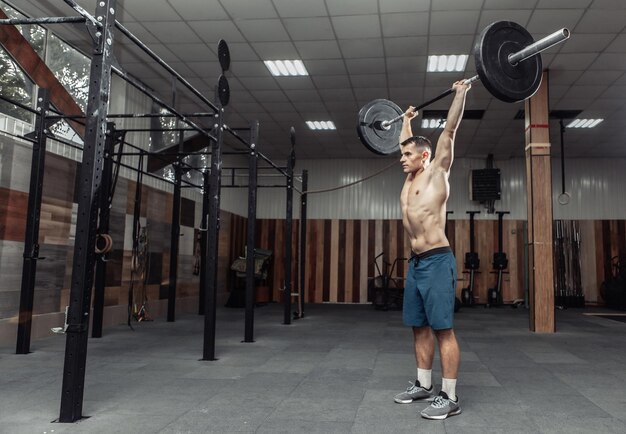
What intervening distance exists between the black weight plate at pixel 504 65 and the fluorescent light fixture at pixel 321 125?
6299 mm

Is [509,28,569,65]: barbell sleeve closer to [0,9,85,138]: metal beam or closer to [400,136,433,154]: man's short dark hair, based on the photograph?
[400,136,433,154]: man's short dark hair

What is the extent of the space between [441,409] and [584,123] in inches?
312

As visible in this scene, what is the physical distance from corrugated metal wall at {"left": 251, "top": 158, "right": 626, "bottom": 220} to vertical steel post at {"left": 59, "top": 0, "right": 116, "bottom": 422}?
7972mm

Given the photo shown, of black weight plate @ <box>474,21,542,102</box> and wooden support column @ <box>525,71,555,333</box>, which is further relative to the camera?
wooden support column @ <box>525,71,555,333</box>

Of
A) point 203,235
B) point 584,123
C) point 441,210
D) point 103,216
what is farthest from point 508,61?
point 584,123

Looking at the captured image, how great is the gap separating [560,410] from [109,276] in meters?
5.17

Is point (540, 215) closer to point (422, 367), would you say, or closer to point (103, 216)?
point (422, 367)

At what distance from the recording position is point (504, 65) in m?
2.55

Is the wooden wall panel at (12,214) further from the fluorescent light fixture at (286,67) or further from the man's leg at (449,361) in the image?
the man's leg at (449,361)

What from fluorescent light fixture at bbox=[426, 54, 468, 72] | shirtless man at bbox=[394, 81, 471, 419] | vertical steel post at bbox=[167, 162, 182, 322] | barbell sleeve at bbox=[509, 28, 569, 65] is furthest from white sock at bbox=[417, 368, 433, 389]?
vertical steel post at bbox=[167, 162, 182, 322]

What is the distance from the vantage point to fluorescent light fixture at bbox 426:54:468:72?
6.12m

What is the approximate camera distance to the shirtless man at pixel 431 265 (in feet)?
8.16

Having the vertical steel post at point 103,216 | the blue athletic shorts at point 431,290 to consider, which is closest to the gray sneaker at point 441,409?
the blue athletic shorts at point 431,290

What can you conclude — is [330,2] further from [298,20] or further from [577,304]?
[577,304]
